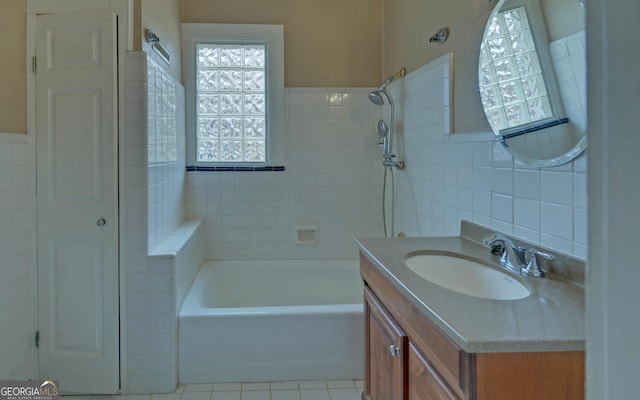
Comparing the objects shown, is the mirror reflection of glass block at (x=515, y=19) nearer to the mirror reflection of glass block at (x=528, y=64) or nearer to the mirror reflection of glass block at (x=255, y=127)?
the mirror reflection of glass block at (x=528, y=64)

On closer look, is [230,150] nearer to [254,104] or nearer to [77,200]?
[254,104]

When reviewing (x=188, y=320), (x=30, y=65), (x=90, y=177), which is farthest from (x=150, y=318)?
(x=30, y=65)

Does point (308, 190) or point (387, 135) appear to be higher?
point (387, 135)

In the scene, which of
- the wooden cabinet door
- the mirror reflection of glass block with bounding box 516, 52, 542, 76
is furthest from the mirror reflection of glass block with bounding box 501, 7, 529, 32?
the wooden cabinet door

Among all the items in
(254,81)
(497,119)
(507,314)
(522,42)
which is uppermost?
(254,81)

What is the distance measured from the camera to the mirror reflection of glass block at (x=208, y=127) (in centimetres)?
326

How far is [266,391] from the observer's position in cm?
227

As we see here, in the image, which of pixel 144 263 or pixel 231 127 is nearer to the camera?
pixel 144 263

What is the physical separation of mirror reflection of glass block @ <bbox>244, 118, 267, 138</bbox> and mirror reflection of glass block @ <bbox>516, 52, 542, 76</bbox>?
2122 millimetres

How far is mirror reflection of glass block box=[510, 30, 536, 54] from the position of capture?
1.49m

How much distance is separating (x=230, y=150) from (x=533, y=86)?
234 cm

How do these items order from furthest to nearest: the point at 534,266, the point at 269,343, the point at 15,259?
the point at 269,343, the point at 15,259, the point at 534,266

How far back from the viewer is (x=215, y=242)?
3299 mm

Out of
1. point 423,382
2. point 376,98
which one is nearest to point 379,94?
point 376,98
